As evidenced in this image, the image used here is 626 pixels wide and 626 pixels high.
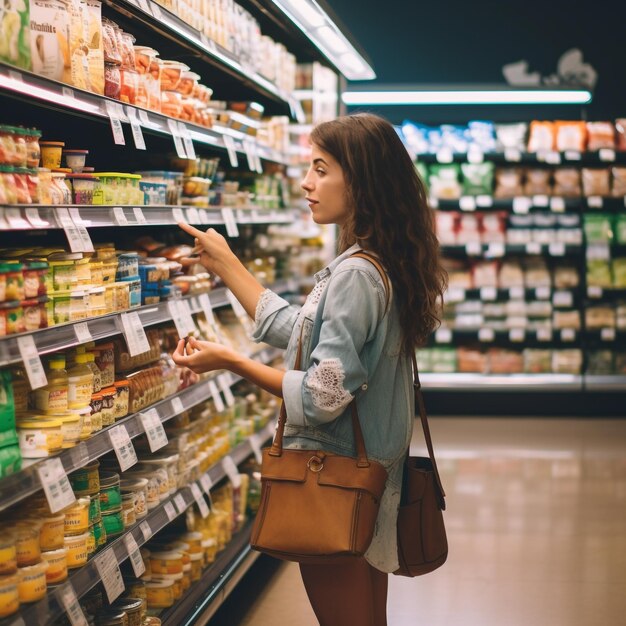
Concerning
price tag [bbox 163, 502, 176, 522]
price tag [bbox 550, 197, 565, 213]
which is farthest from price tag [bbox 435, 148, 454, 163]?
price tag [bbox 163, 502, 176, 522]

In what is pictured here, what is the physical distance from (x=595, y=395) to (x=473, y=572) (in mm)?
4042

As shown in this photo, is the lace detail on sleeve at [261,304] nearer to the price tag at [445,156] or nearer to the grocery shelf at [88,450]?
the grocery shelf at [88,450]

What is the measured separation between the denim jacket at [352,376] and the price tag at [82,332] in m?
0.48

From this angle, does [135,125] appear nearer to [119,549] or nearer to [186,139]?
[186,139]

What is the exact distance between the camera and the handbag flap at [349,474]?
2.15 meters

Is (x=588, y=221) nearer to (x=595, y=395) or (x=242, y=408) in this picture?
(x=595, y=395)

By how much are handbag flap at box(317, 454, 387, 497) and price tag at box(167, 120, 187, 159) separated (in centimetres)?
139

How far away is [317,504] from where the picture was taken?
2143 millimetres

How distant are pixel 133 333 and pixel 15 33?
0.96 metres

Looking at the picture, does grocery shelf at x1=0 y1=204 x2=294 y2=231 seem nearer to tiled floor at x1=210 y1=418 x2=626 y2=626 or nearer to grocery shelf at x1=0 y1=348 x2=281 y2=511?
grocery shelf at x1=0 y1=348 x2=281 y2=511

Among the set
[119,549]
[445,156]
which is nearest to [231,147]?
[119,549]

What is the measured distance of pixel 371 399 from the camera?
7.53ft

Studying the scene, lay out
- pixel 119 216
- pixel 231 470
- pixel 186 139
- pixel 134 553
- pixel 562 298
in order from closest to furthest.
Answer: pixel 119 216 → pixel 134 553 → pixel 186 139 → pixel 231 470 → pixel 562 298

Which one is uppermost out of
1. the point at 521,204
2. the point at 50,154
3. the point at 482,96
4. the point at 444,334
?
the point at 482,96
